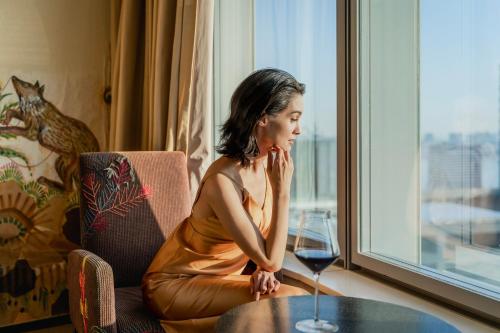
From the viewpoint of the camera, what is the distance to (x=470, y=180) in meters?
1.45

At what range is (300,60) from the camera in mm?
2168

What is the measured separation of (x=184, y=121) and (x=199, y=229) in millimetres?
712

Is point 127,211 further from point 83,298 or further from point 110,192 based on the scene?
point 83,298

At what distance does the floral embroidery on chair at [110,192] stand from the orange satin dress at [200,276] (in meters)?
0.36

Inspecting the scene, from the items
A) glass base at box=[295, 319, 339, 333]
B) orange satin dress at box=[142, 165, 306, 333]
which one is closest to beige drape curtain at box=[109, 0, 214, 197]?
orange satin dress at box=[142, 165, 306, 333]

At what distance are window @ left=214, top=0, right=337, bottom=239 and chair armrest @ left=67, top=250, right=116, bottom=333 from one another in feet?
3.05

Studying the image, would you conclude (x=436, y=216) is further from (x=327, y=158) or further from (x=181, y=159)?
(x=181, y=159)

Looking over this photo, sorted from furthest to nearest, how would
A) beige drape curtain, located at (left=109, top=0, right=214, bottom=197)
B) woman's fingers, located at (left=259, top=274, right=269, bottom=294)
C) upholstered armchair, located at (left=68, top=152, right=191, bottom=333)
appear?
beige drape curtain, located at (left=109, top=0, right=214, bottom=197) < upholstered armchair, located at (left=68, top=152, right=191, bottom=333) < woman's fingers, located at (left=259, top=274, right=269, bottom=294)

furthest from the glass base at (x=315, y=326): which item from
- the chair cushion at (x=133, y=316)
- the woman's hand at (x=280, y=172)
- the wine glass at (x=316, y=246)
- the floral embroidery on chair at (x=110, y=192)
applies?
the floral embroidery on chair at (x=110, y=192)

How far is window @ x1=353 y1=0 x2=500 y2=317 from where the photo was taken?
1.38m

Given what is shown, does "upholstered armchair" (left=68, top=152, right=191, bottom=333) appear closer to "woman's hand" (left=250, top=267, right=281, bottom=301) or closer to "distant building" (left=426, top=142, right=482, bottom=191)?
"woman's hand" (left=250, top=267, right=281, bottom=301)

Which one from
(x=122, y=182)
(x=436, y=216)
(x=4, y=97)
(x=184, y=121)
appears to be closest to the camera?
(x=436, y=216)

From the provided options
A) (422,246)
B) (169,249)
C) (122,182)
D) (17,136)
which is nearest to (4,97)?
(17,136)

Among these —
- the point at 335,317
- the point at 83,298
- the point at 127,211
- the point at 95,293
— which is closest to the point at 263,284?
the point at 335,317
